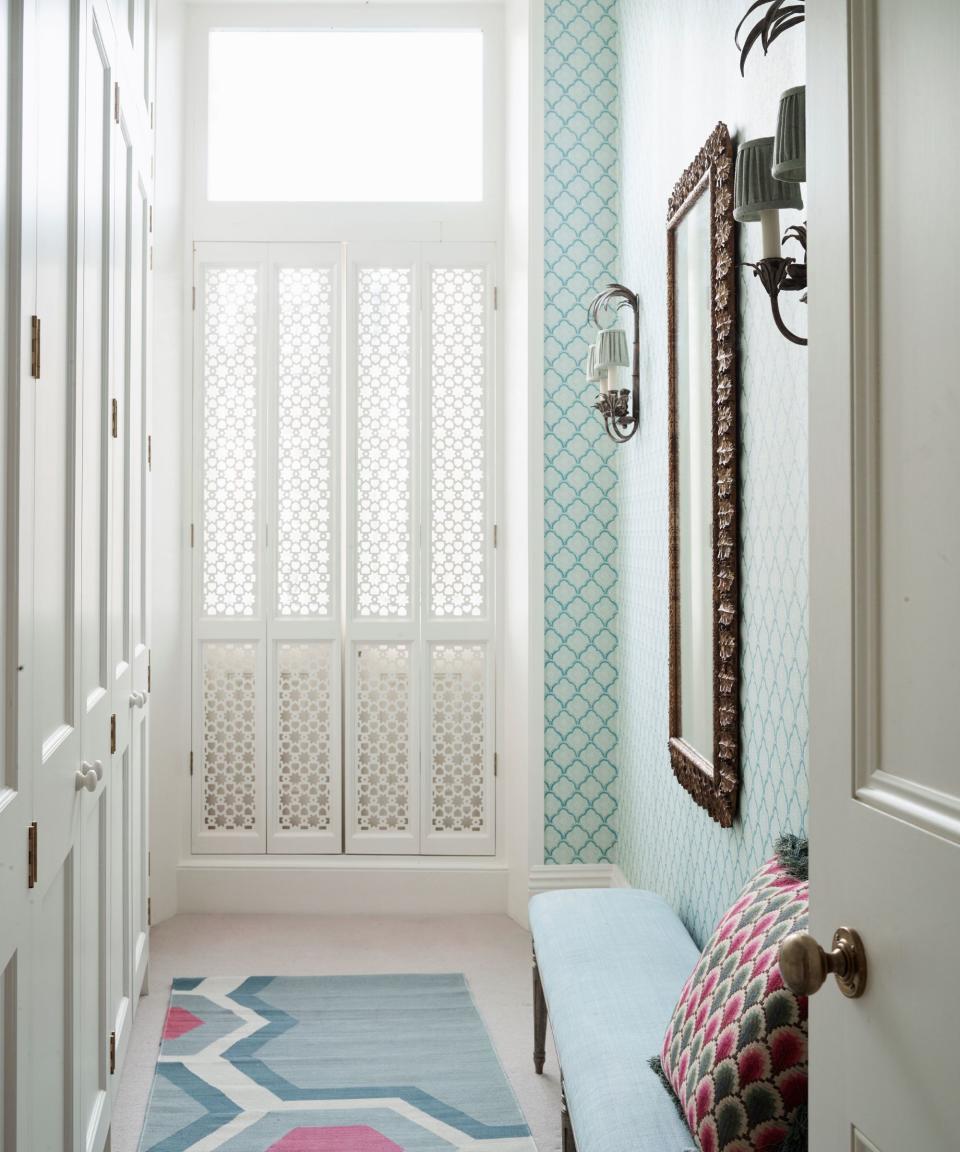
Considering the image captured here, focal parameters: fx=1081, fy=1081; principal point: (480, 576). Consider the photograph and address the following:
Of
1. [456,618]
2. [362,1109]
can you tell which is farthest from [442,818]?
[362,1109]

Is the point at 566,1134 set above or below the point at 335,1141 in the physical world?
above

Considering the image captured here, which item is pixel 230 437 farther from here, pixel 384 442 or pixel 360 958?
pixel 360 958

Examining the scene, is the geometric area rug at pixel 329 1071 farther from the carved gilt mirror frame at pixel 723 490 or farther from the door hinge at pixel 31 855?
the door hinge at pixel 31 855

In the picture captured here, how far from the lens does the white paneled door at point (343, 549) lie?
151 inches

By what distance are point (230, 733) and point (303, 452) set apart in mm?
1032

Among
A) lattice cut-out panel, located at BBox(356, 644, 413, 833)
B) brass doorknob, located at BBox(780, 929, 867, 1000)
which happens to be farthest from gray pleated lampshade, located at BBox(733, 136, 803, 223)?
lattice cut-out panel, located at BBox(356, 644, 413, 833)

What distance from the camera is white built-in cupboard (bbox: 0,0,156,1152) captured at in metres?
1.25

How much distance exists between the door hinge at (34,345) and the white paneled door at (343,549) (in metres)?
2.48

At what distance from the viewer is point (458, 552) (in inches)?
152

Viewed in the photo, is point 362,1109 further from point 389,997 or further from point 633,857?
point 633,857

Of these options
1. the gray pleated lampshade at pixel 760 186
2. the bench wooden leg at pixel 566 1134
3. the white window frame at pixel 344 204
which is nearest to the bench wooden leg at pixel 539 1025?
the bench wooden leg at pixel 566 1134

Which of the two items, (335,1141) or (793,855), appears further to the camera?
(335,1141)

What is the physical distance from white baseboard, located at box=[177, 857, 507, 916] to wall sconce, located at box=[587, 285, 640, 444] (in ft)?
5.53

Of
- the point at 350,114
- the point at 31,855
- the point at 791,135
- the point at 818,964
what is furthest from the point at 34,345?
the point at 350,114
